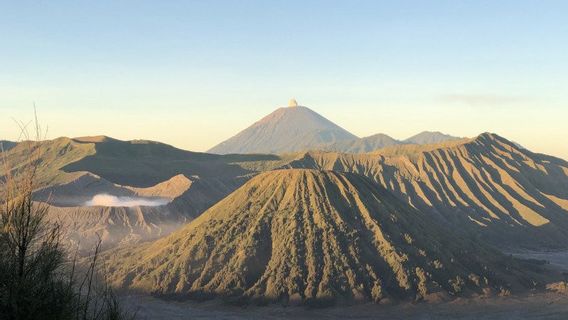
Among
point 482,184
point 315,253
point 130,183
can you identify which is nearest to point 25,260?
point 315,253

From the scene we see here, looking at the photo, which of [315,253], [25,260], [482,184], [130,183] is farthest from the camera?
[130,183]

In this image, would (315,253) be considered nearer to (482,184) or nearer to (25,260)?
(25,260)

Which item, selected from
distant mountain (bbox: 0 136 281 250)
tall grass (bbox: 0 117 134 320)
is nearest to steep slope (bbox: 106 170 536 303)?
distant mountain (bbox: 0 136 281 250)

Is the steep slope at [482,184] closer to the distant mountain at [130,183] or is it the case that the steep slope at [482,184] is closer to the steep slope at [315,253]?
the distant mountain at [130,183]

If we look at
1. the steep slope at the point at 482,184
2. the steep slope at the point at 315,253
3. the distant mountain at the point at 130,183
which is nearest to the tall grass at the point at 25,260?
the distant mountain at the point at 130,183

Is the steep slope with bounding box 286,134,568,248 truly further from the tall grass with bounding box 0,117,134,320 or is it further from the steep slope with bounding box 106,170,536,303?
the tall grass with bounding box 0,117,134,320

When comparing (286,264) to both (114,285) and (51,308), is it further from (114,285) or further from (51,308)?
(51,308)
